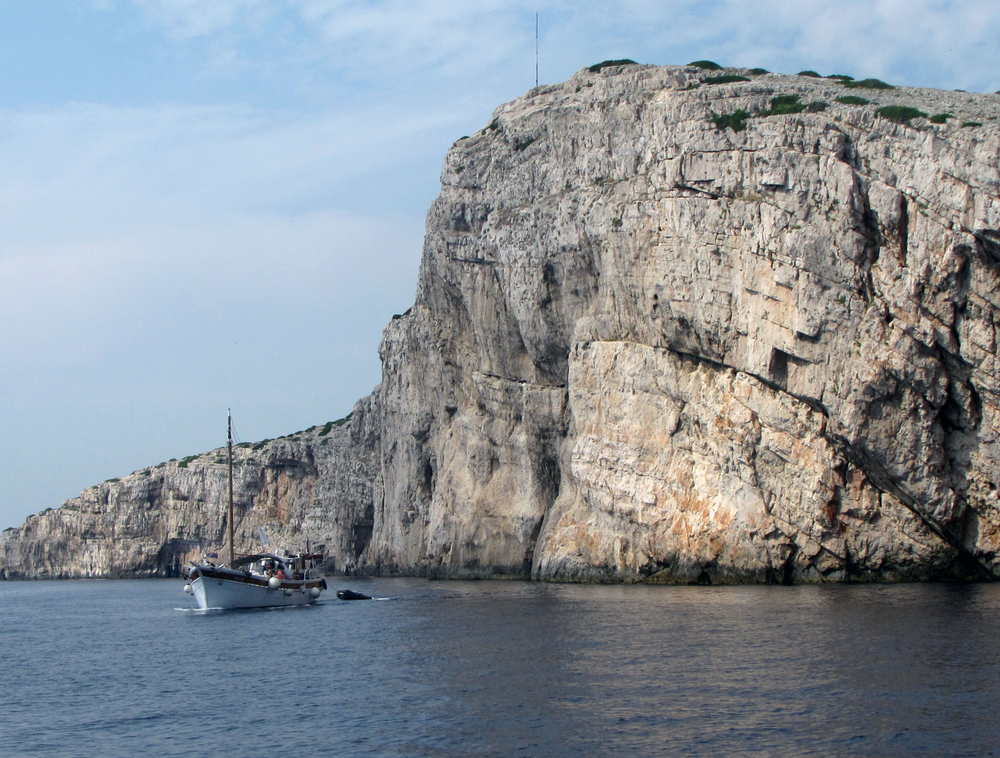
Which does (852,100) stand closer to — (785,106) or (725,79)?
(785,106)

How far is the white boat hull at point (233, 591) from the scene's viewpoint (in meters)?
54.4

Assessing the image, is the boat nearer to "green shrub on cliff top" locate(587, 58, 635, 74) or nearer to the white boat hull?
the white boat hull

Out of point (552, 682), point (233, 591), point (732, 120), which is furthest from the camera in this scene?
point (732, 120)

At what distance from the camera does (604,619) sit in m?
40.1

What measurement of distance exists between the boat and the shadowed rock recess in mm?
13988

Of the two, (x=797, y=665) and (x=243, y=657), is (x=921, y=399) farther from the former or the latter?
(x=243, y=657)

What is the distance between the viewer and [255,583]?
185 ft

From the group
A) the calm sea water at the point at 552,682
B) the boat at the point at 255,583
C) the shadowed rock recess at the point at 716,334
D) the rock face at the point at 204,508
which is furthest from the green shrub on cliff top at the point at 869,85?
the rock face at the point at 204,508

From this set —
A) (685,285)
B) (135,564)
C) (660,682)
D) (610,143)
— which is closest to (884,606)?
(660,682)

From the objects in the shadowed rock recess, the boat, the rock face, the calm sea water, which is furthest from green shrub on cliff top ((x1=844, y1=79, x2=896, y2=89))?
the rock face

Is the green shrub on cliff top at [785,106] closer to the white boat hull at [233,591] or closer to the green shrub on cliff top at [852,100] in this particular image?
the green shrub on cliff top at [852,100]

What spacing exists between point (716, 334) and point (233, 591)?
91.9 ft

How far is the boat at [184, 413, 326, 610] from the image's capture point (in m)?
54.7

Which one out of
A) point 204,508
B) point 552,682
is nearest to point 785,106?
point 552,682
